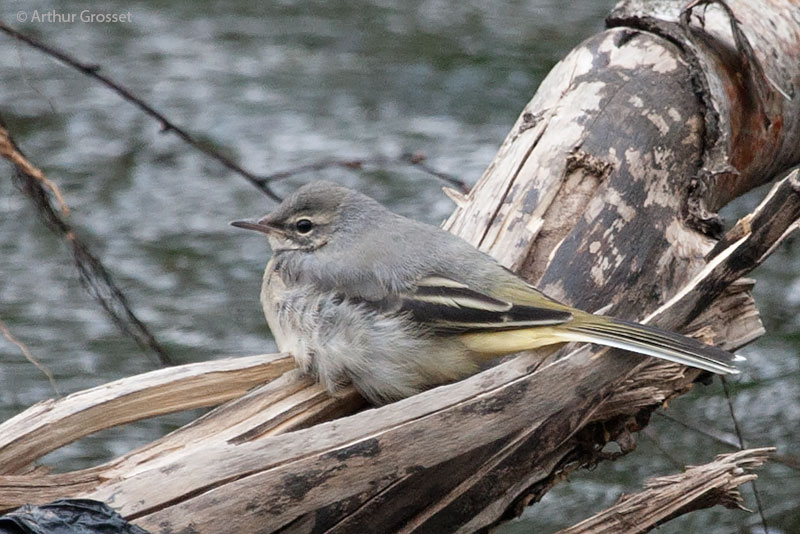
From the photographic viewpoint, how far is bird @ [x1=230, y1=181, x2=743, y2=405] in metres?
3.83

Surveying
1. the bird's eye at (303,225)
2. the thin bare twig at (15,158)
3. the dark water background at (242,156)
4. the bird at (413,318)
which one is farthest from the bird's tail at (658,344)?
the dark water background at (242,156)

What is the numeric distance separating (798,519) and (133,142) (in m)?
5.28

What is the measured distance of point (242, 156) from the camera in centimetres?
846

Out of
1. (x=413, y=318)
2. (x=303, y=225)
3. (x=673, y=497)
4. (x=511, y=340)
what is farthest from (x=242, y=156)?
(x=673, y=497)

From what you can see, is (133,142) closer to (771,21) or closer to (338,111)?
(338,111)

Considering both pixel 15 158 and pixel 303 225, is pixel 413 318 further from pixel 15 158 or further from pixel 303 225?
pixel 15 158

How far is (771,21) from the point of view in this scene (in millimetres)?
5863

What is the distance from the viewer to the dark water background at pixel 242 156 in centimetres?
708

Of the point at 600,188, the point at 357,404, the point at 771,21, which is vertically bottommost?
the point at 357,404

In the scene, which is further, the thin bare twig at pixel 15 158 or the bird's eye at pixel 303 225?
the bird's eye at pixel 303 225

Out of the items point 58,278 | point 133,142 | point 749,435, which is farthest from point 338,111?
point 749,435

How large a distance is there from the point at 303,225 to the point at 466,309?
96 cm
